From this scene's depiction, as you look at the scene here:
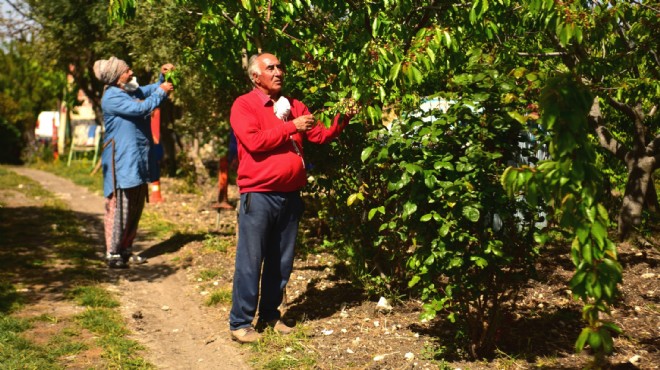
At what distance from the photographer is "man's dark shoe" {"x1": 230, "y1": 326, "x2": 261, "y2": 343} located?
5609 mm

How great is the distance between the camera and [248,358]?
17.7ft

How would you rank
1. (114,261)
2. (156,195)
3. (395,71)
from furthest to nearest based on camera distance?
(156,195), (114,261), (395,71)

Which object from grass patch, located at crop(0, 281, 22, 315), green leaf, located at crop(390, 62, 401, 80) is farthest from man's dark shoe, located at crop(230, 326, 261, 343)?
green leaf, located at crop(390, 62, 401, 80)

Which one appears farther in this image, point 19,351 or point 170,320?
point 170,320

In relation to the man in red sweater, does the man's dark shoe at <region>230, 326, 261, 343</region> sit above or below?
below

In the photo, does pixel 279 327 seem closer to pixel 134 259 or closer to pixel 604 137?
pixel 134 259

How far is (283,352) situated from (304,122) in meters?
1.70

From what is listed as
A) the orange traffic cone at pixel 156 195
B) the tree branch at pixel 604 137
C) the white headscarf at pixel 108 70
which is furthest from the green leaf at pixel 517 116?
the orange traffic cone at pixel 156 195

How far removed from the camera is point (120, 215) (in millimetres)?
8141

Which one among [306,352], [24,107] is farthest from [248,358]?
[24,107]

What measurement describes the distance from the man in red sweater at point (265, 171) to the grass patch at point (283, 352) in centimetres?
10

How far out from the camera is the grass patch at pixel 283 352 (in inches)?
203

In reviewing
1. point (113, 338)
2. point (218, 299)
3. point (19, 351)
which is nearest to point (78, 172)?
point (218, 299)

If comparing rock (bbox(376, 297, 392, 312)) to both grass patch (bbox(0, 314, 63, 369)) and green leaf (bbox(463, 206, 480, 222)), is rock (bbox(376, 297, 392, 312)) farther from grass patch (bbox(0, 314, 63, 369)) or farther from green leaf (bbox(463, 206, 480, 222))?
grass patch (bbox(0, 314, 63, 369))
